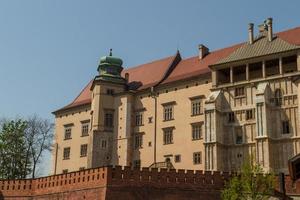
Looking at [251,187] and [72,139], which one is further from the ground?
[72,139]

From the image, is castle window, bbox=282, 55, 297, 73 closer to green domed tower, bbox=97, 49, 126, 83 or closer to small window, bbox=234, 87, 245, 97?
small window, bbox=234, 87, 245, 97

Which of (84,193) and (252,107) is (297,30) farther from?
(84,193)

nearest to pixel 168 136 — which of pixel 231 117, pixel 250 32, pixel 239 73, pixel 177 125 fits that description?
pixel 177 125

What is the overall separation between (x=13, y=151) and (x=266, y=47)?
1034 inches

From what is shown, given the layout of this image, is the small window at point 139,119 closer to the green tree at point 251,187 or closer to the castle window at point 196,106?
the castle window at point 196,106

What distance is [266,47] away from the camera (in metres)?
41.4

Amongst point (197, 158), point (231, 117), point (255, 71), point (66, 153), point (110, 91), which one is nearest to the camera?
point (231, 117)

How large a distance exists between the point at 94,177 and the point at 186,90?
55.4 feet

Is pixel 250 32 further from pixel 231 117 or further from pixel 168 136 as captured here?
pixel 168 136

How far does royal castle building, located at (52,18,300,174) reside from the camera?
3922 centimetres

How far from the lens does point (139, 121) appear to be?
160 ft

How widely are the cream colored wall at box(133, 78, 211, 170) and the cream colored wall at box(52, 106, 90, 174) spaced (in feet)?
21.5

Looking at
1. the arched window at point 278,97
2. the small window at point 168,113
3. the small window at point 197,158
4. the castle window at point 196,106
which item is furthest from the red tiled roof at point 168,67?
the small window at point 197,158

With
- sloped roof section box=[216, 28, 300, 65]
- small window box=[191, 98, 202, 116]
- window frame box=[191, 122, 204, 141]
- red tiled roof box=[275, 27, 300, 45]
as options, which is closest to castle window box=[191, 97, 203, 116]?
small window box=[191, 98, 202, 116]
